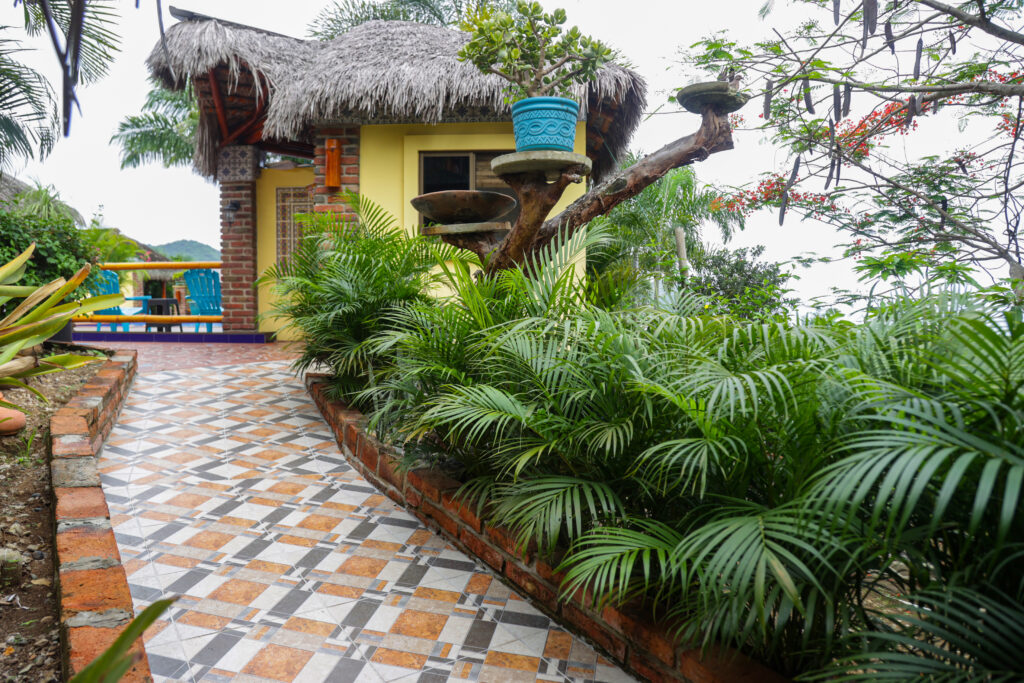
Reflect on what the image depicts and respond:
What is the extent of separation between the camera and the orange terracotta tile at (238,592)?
188 centimetres

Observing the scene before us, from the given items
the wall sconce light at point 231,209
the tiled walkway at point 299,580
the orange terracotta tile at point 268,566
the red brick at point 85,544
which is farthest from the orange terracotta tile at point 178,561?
the wall sconce light at point 231,209

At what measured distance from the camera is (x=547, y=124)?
354 centimetres

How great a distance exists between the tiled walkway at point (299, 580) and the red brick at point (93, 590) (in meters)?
0.19

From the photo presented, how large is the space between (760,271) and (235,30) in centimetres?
836

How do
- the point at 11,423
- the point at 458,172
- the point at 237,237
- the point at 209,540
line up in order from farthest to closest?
the point at 237,237 → the point at 458,172 → the point at 11,423 → the point at 209,540

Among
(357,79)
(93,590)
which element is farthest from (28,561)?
(357,79)

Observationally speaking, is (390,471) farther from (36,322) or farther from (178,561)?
(36,322)

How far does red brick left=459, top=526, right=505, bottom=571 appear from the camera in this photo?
2.10 meters

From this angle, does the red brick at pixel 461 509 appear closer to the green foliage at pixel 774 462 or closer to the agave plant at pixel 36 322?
the green foliage at pixel 774 462

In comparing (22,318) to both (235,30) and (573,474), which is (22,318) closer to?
(573,474)

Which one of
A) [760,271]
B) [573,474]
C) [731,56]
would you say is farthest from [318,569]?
[760,271]

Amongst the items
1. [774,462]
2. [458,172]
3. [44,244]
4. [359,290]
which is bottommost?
[774,462]

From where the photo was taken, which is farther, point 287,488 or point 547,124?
point 547,124

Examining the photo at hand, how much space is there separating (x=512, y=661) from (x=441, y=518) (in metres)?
0.81
